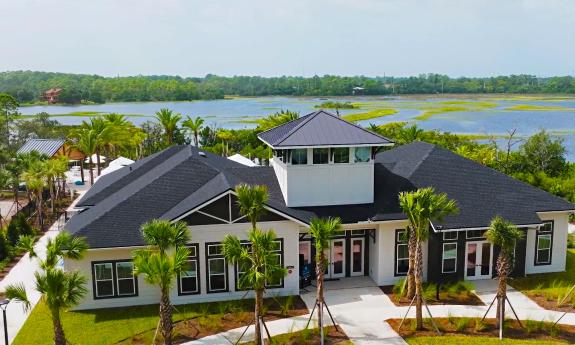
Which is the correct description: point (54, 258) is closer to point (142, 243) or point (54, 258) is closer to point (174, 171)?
point (142, 243)

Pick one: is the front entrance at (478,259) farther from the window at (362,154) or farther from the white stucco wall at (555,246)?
the window at (362,154)

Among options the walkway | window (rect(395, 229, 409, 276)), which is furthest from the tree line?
window (rect(395, 229, 409, 276))

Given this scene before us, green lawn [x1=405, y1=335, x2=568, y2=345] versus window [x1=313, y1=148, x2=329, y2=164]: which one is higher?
window [x1=313, y1=148, x2=329, y2=164]

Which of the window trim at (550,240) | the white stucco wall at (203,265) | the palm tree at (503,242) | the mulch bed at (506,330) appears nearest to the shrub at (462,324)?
the mulch bed at (506,330)

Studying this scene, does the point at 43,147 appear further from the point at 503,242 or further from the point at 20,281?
the point at 503,242

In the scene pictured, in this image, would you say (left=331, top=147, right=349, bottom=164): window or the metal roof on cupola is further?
(left=331, top=147, right=349, bottom=164): window

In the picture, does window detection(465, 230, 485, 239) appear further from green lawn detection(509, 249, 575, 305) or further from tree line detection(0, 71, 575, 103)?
tree line detection(0, 71, 575, 103)

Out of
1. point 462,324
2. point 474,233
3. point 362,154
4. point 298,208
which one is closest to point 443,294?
point 474,233
